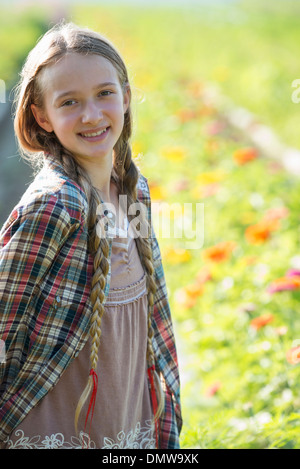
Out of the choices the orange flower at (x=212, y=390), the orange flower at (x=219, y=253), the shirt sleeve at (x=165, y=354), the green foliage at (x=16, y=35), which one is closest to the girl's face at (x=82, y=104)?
the shirt sleeve at (x=165, y=354)

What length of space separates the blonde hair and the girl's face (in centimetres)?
3

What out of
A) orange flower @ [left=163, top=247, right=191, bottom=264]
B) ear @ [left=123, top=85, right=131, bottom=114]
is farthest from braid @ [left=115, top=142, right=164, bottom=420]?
orange flower @ [left=163, top=247, right=191, bottom=264]

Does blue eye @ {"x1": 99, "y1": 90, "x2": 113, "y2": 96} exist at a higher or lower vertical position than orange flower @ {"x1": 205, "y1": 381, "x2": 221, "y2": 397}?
higher

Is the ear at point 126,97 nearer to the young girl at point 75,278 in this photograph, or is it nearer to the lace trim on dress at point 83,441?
the young girl at point 75,278

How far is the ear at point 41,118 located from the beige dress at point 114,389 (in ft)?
1.23

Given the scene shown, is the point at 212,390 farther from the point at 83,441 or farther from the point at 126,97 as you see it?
the point at 126,97

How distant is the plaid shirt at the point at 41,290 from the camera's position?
5.58 ft

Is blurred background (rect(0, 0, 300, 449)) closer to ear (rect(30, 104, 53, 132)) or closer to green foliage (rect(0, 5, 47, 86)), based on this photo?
green foliage (rect(0, 5, 47, 86))

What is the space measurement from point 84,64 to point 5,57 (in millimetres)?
8502

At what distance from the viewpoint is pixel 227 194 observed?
196 inches

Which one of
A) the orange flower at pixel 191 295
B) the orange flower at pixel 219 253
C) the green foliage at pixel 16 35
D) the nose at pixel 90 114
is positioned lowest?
the orange flower at pixel 191 295

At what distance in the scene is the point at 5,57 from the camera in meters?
9.84

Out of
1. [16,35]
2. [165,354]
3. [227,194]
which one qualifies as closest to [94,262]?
[165,354]

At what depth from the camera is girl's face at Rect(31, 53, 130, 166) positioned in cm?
183
